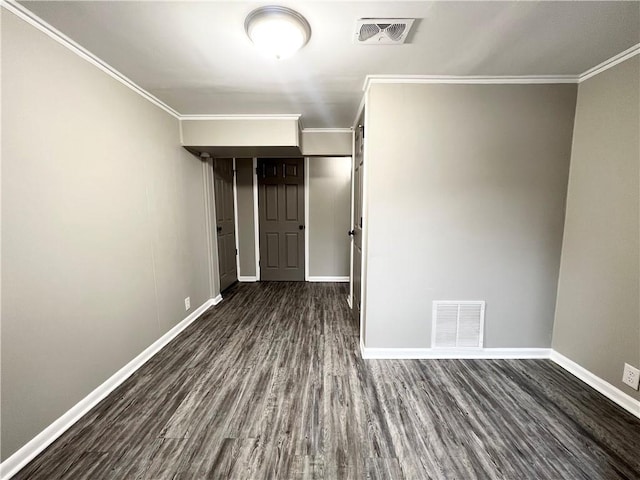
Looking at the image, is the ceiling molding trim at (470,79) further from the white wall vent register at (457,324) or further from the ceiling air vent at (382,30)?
the white wall vent register at (457,324)

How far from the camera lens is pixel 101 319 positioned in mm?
1673

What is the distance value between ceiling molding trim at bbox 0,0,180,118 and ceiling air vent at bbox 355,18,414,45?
168cm

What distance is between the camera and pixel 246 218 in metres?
4.32

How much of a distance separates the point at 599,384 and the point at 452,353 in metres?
0.92

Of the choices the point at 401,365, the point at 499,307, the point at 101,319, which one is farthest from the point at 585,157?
the point at 101,319

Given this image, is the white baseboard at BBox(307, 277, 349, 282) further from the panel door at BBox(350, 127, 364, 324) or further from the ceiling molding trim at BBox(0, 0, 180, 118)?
the ceiling molding trim at BBox(0, 0, 180, 118)

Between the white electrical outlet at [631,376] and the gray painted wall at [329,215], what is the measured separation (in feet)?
10.4

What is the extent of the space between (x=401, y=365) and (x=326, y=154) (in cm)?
253

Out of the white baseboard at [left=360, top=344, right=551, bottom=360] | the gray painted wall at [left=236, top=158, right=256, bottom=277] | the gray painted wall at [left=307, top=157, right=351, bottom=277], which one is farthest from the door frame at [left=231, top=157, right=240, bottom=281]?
the white baseboard at [left=360, top=344, right=551, bottom=360]

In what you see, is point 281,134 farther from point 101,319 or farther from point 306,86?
point 101,319

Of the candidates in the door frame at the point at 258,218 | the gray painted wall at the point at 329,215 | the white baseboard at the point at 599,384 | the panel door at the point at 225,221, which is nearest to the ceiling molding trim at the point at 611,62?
the white baseboard at the point at 599,384

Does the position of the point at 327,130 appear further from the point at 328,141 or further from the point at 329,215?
the point at 329,215

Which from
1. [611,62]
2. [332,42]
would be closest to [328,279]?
[332,42]

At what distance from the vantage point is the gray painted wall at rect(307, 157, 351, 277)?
419cm
